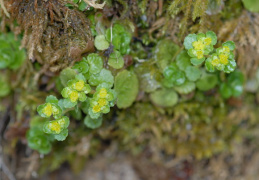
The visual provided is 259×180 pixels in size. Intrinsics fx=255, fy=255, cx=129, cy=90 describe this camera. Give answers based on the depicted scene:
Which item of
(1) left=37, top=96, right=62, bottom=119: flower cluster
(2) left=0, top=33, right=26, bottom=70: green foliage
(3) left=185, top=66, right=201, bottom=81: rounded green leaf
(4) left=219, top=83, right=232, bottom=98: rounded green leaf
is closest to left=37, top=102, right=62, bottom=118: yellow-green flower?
(1) left=37, top=96, right=62, bottom=119: flower cluster

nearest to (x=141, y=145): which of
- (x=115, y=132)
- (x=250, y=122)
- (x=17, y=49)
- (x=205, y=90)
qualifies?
(x=115, y=132)

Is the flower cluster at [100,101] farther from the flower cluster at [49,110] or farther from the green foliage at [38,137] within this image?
the green foliage at [38,137]

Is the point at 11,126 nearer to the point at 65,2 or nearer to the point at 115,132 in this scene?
the point at 115,132

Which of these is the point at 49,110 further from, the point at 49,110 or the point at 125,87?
the point at 125,87

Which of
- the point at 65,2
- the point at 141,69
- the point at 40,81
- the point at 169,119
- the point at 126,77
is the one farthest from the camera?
the point at 169,119

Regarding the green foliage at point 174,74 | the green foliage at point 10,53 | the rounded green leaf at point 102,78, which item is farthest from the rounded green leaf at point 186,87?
the green foliage at point 10,53

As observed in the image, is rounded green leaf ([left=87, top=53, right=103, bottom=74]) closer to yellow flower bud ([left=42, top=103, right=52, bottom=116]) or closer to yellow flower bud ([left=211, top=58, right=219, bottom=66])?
yellow flower bud ([left=42, top=103, right=52, bottom=116])

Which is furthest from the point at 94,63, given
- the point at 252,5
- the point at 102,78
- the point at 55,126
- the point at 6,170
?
the point at 6,170
